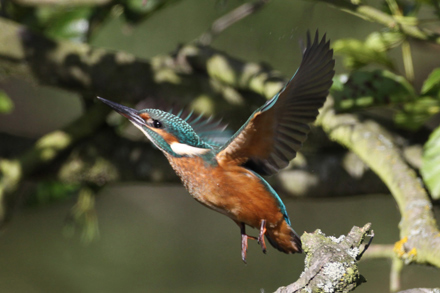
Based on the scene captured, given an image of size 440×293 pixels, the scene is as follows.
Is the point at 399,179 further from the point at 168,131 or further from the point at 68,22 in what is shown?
the point at 68,22

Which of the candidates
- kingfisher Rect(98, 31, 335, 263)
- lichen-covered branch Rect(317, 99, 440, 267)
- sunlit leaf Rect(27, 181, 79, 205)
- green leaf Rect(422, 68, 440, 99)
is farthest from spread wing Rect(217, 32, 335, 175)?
sunlit leaf Rect(27, 181, 79, 205)

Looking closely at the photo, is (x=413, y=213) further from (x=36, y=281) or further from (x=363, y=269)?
(x=36, y=281)

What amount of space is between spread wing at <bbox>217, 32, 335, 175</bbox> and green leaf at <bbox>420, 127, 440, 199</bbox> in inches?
18.1

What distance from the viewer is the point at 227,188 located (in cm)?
91

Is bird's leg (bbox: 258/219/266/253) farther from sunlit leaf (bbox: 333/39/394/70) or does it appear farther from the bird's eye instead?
sunlit leaf (bbox: 333/39/394/70)

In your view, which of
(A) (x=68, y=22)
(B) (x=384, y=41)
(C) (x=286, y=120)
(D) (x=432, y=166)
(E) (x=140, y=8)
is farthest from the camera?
(A) (x=68, y=22)

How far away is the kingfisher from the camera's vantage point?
0.87 meters

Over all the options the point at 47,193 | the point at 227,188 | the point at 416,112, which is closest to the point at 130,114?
the point at 227,188

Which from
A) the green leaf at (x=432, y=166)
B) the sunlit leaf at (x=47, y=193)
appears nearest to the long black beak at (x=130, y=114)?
the green leaf at (x=432, y=166)

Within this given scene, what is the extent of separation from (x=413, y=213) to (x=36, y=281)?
3.23m

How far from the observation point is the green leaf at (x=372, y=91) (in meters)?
1.52

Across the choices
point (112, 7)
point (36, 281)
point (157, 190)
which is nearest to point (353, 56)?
point (112, 7)

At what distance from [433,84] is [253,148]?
0.71m

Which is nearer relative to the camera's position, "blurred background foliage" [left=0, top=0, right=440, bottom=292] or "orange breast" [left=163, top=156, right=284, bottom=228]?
"orange breast" [left=163, top=156, right=284, bottom=228]
